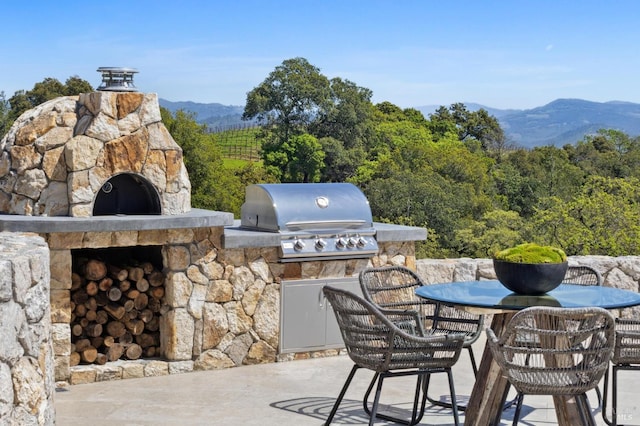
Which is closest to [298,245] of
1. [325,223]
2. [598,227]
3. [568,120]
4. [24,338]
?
[325,223]

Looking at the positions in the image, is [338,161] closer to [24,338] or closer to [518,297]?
[518,297]

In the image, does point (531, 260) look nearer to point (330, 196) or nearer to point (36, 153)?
point (330, 196)

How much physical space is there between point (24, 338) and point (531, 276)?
2.65 m

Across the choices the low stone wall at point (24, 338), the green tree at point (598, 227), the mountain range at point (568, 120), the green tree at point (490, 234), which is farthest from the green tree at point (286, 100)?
the mountain range at point (568, 120)

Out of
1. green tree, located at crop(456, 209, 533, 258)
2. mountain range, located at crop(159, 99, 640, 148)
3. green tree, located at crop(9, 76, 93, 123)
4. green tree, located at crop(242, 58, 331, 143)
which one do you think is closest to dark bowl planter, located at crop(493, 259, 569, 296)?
green tree, located at crop(456, 209, 533, 258)

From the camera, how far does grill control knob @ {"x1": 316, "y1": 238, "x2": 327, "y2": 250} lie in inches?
294

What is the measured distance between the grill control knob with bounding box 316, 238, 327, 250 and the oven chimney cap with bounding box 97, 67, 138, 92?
5.84 feet

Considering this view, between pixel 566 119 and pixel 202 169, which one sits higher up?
pixel 566 119

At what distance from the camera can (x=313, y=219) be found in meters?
7.46

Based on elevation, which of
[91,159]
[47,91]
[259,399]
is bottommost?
[259,399]

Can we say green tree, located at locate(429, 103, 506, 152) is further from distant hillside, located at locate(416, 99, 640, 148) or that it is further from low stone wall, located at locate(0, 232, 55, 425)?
distant hillside, located at locate(416, 99, 640, 148)

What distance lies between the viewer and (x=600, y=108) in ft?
464

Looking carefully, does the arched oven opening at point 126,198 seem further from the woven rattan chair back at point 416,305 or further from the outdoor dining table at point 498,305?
the outdoor dining table at point 498,305

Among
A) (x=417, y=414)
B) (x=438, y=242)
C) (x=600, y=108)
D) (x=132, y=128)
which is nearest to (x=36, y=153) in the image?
(x=132, y=128)
